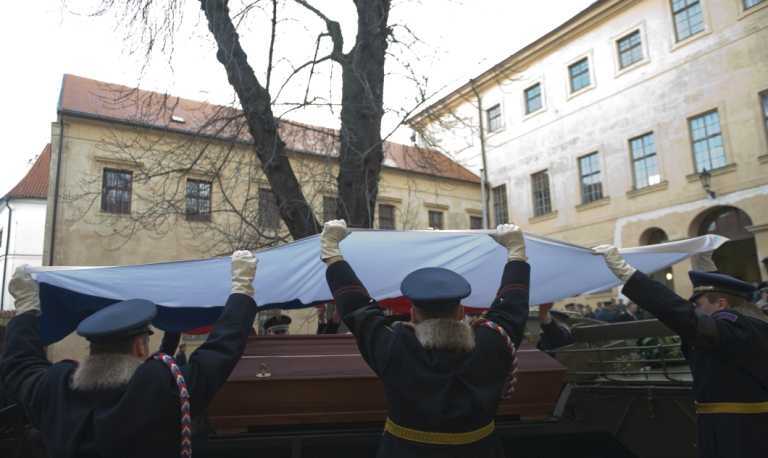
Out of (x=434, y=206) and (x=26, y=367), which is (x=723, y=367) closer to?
(x=26, y=367)

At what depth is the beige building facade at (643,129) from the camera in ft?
49.6

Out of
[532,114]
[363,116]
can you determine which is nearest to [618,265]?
[363,116]

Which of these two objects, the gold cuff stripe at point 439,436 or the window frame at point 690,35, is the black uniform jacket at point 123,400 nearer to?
the gold cuff stripe at point 439,436

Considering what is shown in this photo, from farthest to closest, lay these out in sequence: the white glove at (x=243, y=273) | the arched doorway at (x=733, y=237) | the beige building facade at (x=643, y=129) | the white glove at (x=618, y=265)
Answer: the arched doorway at (x=733, y=237) → the beige building facade at (x=643, y=129) → the white glove at (x=618, y=265) → the white glove at (x=243, y=273)

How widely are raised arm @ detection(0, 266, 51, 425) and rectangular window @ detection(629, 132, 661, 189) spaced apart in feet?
59.7

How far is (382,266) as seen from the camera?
422 centimetres

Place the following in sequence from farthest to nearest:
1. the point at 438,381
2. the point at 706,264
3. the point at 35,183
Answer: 1. the point at 35,183
2. the point at 706,264
3. the point at 438,381

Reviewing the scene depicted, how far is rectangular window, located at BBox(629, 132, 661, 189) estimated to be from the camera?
693 inches

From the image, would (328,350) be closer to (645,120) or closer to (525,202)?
(645,120)

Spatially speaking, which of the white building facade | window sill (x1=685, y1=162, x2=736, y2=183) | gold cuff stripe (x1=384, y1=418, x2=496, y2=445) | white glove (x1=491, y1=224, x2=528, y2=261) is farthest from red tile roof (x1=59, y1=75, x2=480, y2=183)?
the white building facade

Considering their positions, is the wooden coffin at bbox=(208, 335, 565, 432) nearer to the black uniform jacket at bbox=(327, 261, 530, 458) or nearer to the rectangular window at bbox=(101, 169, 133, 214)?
the black uniform jacket at bbox=(327, 261, 530, 458)

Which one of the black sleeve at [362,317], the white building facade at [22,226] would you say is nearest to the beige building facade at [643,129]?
the black sleeve at [362,317]

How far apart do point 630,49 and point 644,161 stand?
13.3ft

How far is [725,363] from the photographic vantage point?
2.63 metres
